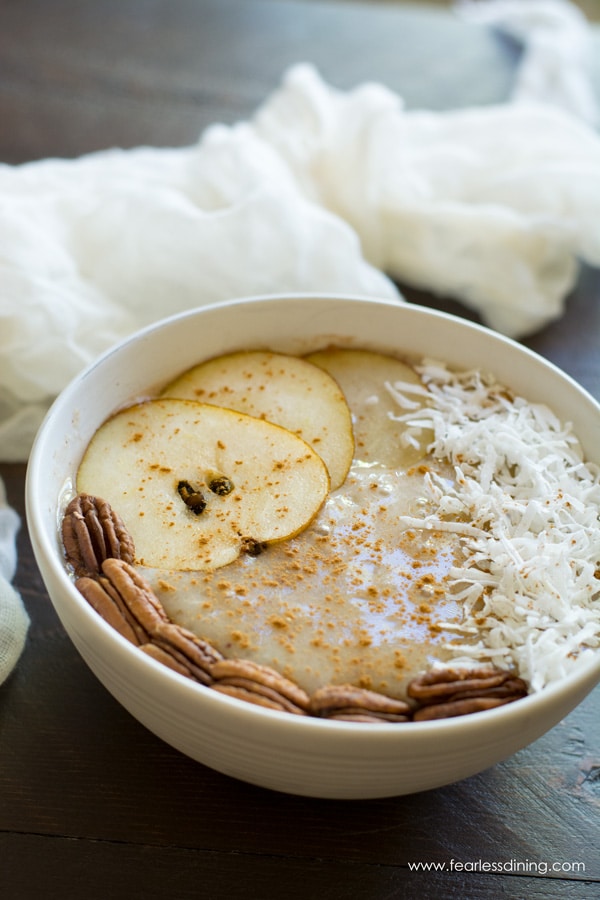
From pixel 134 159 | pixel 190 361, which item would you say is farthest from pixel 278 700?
pixel 134 159

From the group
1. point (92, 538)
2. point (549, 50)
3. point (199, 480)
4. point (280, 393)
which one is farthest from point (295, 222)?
point (549, 50)

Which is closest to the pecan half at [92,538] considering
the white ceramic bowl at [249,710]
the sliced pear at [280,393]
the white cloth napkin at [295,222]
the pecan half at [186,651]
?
the white ceramic bowl at [249,710]

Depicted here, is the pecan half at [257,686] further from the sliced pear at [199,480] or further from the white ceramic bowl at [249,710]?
the sliced pear at [199,480]

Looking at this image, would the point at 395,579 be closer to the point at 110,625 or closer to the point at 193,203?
the point at 110,625

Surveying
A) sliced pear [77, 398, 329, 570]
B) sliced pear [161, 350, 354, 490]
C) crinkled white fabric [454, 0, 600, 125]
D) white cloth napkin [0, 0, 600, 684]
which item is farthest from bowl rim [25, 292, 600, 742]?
crinkled white fabric [454, 0, 600, 125]

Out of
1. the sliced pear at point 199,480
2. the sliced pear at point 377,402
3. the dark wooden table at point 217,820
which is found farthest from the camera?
the sliced pear at point 377,402
